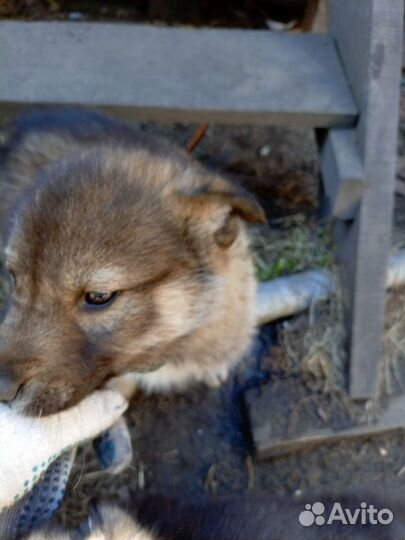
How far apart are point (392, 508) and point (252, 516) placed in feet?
1.62

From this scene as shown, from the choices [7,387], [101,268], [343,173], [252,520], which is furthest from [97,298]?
[343,173]

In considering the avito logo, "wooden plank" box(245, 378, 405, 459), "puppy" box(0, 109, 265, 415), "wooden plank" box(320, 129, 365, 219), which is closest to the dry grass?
"wooden plank" box(320, 129, 365, 219)

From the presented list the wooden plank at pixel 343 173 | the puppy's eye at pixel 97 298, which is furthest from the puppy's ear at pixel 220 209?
the wooden plank at pixel 343 173

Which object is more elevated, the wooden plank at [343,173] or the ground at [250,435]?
the wooden plank at [343,173]

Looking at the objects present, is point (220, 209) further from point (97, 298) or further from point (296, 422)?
point (296, 422)

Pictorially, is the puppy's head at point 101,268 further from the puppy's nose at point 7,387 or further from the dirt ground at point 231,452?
the dirt ground at point 231,452

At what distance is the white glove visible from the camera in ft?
7.05

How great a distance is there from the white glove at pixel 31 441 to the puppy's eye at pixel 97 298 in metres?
0.32

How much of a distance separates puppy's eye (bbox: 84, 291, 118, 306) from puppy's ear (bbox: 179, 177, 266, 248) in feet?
1.37

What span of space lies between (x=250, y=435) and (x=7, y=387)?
4.55 feet

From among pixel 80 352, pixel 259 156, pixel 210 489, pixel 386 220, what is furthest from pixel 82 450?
pixel 259 156

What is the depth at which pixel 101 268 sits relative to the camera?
93.0 inches

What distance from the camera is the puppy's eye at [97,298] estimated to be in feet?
7.78

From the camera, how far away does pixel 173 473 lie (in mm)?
3264
